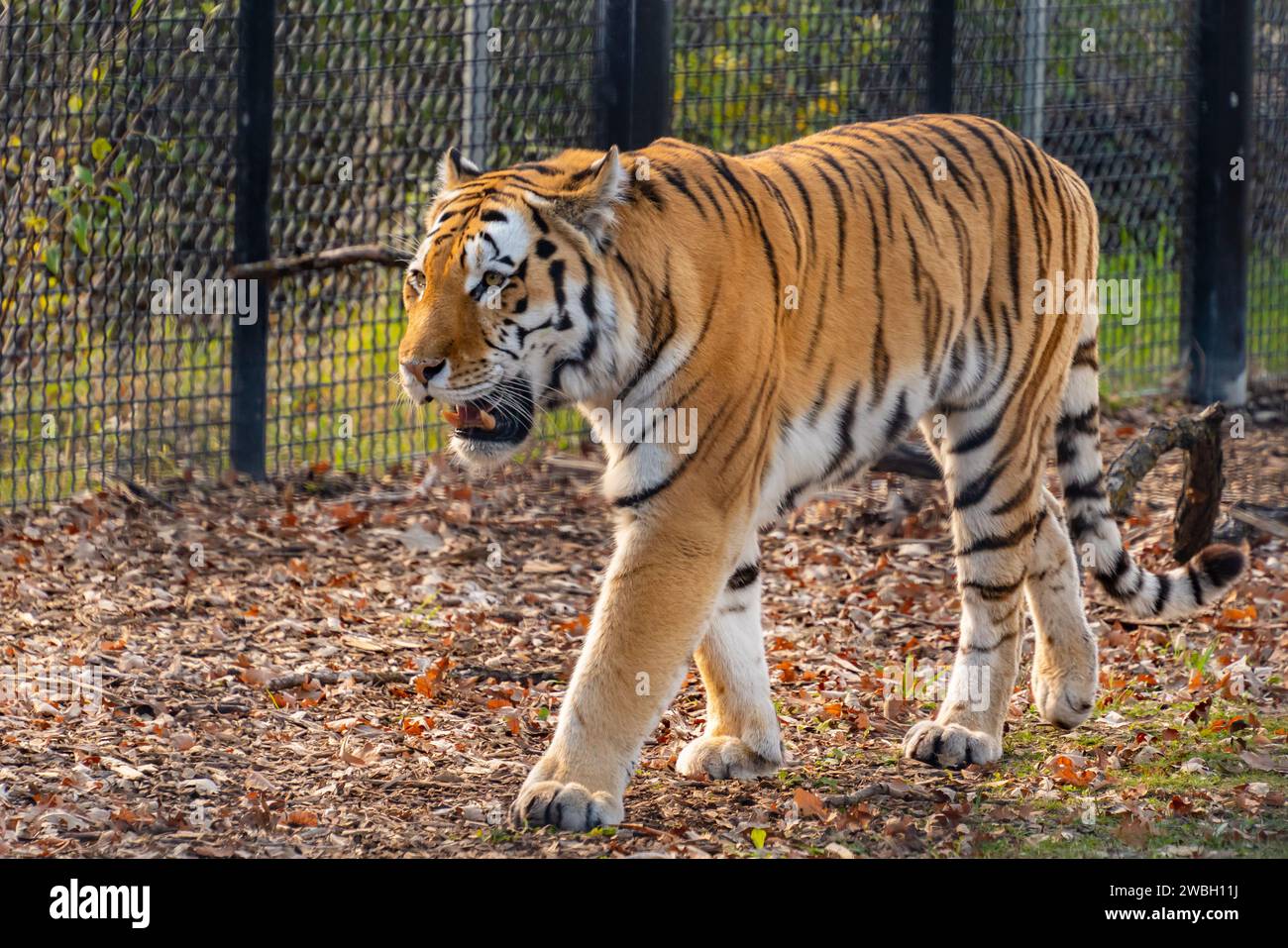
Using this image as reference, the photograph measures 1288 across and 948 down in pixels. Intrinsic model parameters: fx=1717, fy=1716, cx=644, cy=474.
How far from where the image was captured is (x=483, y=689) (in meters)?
4.78

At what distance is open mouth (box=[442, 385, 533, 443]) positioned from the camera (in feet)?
12.0

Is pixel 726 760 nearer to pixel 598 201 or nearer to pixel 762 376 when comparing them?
pixel 762 376

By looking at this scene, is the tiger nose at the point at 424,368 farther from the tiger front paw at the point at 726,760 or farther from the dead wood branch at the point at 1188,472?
the dead wood branch at the point at 1188,472

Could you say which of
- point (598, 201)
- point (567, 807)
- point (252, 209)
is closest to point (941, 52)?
point (252, 209)

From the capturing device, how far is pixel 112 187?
6.23 meters

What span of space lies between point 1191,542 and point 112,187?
4.00 meters

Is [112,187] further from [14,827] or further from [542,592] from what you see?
[14,827]

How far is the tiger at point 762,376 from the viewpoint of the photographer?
362 cm

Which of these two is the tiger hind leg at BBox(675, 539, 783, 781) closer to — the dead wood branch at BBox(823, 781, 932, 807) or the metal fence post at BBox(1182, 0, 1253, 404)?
the dead wood branch at BBox(823, 781, 932, 807)

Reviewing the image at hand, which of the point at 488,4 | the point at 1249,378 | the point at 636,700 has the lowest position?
the point at 636,700

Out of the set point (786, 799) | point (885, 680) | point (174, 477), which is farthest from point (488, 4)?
point (786, 799)

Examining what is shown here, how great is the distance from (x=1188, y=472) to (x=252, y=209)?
3.57 metres

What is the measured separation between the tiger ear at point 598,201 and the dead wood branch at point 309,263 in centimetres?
291

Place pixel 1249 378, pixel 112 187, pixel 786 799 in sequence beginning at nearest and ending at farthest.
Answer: pixel 786 799, pixel 112 187, pixel 1249 378
